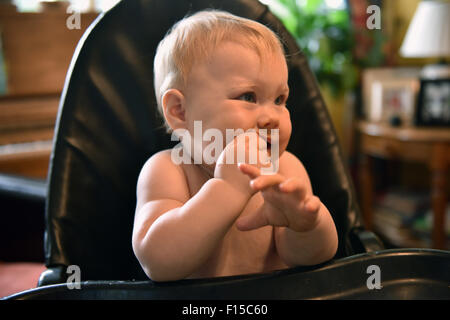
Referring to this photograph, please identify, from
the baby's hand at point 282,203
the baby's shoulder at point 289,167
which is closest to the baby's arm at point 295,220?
the baby's hand at point 282,203

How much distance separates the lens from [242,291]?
51cm

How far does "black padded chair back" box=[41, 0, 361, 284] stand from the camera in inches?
30.8

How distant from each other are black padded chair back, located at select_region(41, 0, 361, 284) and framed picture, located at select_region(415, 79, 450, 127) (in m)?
1.29

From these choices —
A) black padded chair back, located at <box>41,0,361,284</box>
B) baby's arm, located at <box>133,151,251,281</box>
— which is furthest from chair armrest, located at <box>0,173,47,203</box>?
baby's arm, located at <box>133,151,251,281</box>

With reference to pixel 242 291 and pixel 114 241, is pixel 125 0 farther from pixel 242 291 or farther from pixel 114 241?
pixel 242 291

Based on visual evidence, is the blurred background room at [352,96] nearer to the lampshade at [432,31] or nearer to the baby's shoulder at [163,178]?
the lampshade at [432,31]

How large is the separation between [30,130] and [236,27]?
1.52m

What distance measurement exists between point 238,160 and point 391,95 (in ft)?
6.29

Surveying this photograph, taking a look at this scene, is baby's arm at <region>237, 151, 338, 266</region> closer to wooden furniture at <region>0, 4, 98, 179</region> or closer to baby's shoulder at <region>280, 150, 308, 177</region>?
baby's shoulder at <region>280, 150, 308, 177</region>

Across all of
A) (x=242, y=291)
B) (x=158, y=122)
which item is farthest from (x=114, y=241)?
(x=242, y=291)

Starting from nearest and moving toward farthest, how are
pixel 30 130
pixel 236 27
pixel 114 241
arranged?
pixel 236 27
pixel 114 241
pixel 30 130

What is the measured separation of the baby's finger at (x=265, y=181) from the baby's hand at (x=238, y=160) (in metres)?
0.05

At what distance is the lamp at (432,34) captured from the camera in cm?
192
